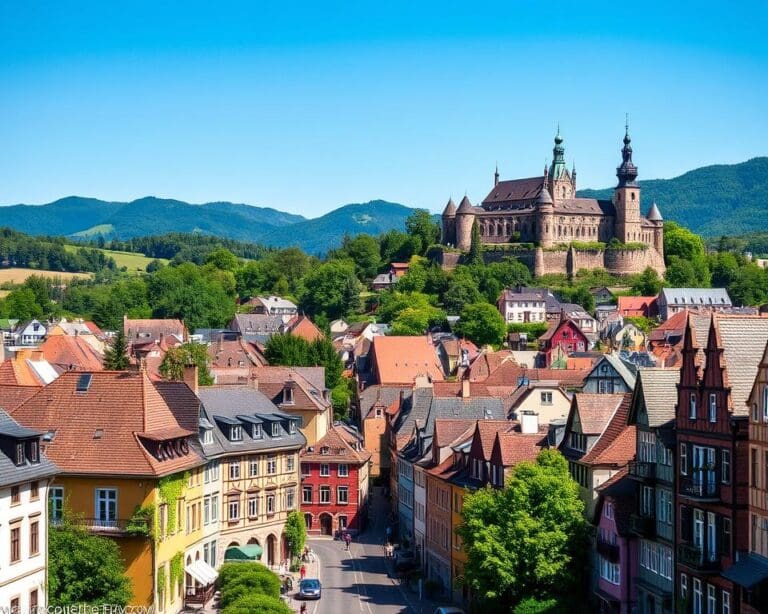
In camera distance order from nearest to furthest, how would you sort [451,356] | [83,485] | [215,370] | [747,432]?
[747,432]
[83,485]
[215,370]
[451,356]

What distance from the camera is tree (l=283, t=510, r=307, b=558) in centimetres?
8119

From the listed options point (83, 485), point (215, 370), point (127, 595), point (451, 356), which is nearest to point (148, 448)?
point (83, 485)

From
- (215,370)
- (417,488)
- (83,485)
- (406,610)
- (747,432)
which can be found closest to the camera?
(747,432)

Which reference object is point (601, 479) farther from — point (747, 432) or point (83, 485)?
point (83, 485)

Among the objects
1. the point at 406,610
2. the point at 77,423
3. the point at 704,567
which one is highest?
the point at 77,423

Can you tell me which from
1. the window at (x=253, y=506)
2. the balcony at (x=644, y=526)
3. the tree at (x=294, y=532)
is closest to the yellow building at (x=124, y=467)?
the window at (x=253, y=506)

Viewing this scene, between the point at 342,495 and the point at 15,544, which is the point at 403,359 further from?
the point at 15,544

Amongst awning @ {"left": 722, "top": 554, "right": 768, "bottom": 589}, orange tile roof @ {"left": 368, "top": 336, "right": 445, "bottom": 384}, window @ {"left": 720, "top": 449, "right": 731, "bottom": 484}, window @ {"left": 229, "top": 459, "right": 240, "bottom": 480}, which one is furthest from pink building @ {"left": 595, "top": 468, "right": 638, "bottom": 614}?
orange tile roof @ {"left": 368, "top": 336, "right": 445, "bottom": 384}

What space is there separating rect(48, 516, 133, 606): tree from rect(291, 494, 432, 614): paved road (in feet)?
49.3

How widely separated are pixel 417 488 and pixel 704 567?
4087 cm

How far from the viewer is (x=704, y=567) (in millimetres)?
47500

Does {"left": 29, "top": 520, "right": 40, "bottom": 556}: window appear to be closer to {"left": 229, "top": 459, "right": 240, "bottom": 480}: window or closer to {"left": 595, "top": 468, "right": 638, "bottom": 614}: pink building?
{"left": 595, "top": 468, "right": 638, "bottom": 614}: pink building

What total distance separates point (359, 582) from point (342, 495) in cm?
2121

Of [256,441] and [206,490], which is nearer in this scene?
[206,490]
